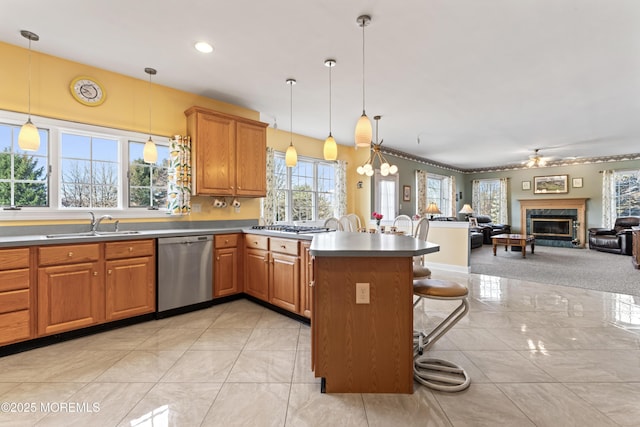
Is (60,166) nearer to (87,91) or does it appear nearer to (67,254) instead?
(87,91)

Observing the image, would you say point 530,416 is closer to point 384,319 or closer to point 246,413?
point 384,319

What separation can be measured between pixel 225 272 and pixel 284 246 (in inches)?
38.5

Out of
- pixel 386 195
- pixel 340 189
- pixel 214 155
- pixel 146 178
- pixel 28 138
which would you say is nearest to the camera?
pixel 28 138

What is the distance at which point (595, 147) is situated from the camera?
23.6 feet

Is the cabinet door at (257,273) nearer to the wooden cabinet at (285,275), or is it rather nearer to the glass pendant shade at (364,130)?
the wooden cabinet at (285,275)

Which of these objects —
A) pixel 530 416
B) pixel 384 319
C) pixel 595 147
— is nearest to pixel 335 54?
pixel 384 319

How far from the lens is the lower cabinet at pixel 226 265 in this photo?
3521mm

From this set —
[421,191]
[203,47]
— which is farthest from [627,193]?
[203,47]

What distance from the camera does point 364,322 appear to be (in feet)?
6.05

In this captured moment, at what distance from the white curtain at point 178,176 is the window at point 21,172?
1.13 meters

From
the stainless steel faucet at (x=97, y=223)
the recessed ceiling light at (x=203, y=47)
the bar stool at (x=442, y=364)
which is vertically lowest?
the bar stool at (x=442, y=364)

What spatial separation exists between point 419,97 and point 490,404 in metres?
3.58

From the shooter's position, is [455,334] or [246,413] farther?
[455,334]

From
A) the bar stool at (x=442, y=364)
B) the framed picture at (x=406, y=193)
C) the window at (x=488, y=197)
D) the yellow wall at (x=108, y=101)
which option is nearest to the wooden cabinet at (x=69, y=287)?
the yellow wall at (x=108, y=101)
